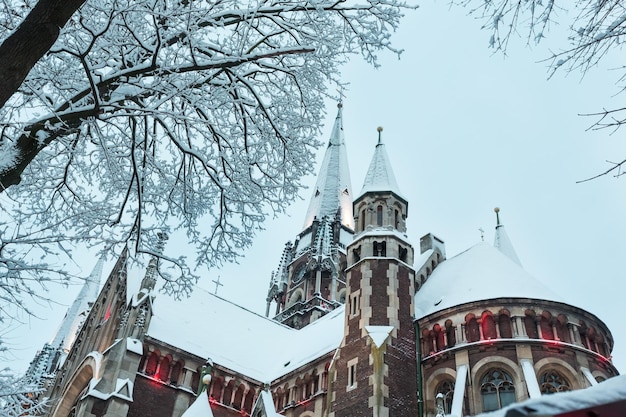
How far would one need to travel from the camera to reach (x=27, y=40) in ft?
17.8

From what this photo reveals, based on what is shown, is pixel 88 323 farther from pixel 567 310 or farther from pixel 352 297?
pixel 567 310

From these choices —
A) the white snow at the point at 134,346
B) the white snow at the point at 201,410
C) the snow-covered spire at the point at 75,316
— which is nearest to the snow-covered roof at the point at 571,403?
the white snow at the point at 201,410

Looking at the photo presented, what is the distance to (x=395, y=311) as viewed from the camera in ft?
62.0

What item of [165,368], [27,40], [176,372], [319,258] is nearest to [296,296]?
[319,258]

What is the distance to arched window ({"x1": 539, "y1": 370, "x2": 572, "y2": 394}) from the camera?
16.2m

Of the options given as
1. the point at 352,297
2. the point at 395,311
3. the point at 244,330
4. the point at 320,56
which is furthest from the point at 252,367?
the point at 320,56

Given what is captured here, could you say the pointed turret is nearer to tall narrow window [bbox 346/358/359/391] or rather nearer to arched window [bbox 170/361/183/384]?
tall narrow window [bbox 346/358/359/391]

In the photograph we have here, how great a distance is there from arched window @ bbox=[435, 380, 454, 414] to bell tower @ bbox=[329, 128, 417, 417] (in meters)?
0.82

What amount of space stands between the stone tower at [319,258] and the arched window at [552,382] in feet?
75.8

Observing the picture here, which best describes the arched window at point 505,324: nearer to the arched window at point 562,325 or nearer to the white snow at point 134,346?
the arched window at point 562,325

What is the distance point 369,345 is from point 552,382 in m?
5.55

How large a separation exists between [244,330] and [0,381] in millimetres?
22021

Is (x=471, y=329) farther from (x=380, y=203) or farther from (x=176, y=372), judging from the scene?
(x=176, y=372)

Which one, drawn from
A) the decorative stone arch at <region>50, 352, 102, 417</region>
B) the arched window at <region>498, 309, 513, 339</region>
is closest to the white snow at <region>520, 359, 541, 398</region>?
the arched window at <region>498, 309, 513, 339</region>
